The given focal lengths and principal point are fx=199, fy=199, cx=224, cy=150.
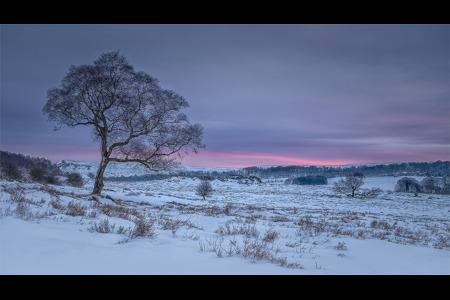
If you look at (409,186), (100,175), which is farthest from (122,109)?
(409,186)

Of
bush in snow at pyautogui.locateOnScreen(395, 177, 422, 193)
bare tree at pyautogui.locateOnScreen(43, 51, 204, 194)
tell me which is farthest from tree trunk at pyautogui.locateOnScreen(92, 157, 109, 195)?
bush in snow at pyautogui.locateOnScreen(395, 177, 422, 193)

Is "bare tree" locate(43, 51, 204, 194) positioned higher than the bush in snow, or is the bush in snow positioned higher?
"bare tree" locate(43, 51, 204, 194)

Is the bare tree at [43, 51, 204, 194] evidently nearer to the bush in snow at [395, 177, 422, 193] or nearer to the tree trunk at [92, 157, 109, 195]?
the tree trunk at [92, 157, 109, 195]

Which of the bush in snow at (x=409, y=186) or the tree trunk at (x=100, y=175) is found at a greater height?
the tree trunk at (x=100, y=175)

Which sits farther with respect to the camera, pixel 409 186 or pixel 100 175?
pixel 409 186

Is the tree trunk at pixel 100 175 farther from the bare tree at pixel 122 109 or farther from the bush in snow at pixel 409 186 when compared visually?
the bush in snow at pixel 409 186

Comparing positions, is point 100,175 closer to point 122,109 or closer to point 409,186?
point 122,109

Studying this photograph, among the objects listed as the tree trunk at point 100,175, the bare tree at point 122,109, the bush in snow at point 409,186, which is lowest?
the bush in snow at point 409,186

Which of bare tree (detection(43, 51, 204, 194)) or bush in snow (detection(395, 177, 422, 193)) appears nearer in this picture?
bare tree (detection(43, 51, 204, 194))

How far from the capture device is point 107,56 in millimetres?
12891

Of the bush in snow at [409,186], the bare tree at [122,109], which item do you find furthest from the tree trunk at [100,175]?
the bush in snow at [409,186]
